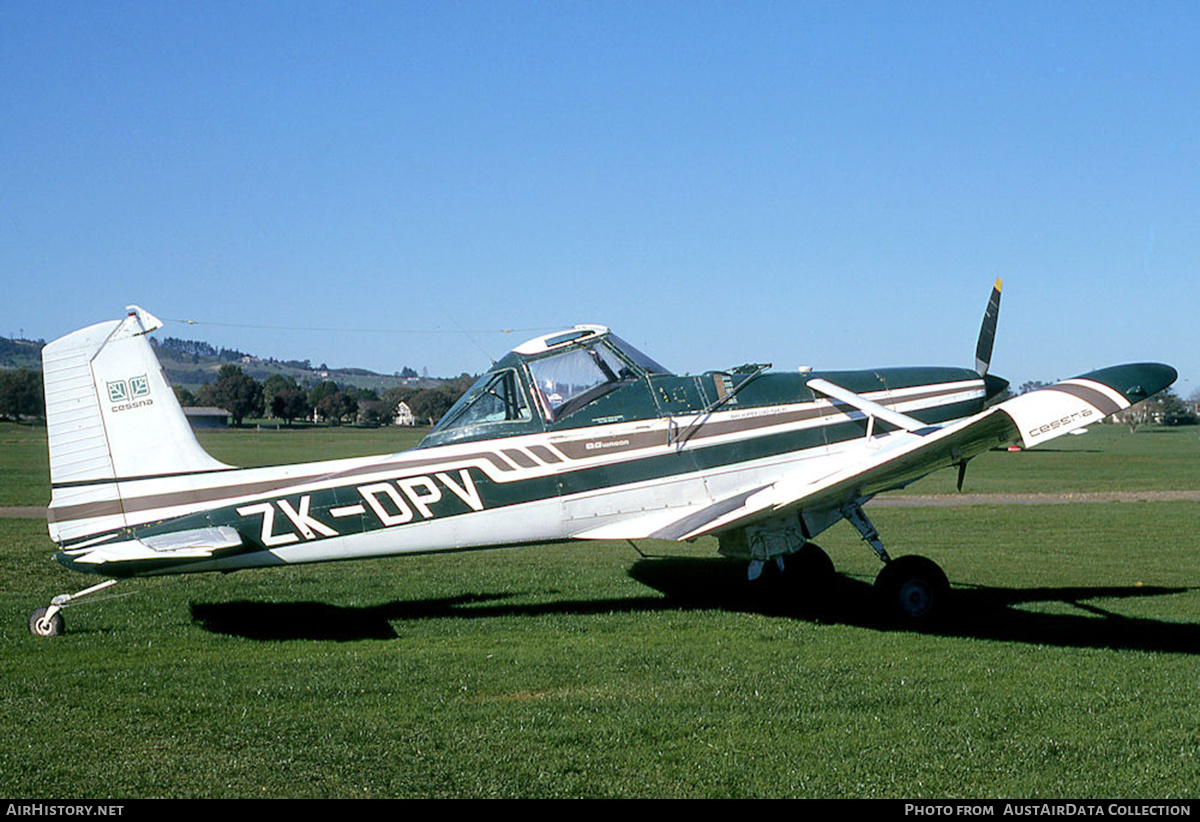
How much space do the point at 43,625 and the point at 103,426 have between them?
1684mm

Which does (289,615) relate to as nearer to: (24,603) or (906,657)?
(24,603)

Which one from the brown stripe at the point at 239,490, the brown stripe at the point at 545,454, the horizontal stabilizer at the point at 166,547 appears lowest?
the horizontal stabilizer at the point at 166,547

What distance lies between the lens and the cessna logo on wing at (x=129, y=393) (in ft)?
27.6

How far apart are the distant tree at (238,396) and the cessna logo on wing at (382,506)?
85.7 m

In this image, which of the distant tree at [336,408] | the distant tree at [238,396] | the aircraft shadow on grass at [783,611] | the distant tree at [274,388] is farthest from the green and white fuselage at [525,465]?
the distant tree at [336,408]

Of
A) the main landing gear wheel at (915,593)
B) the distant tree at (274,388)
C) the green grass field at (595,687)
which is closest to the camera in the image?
the green grass field at (595,687)

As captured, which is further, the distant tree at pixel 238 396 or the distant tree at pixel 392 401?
the distant tree at pixel 392 401

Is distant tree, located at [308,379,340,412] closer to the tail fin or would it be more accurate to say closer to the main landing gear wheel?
the tail fin

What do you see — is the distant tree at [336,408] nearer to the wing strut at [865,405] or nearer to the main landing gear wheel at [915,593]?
the wing strut at [865,405]

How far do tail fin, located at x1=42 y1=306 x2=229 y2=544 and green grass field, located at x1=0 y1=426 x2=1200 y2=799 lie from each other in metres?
1.11

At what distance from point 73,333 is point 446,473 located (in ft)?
10.9

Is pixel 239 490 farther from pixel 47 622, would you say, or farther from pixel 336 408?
pixel 336 408
